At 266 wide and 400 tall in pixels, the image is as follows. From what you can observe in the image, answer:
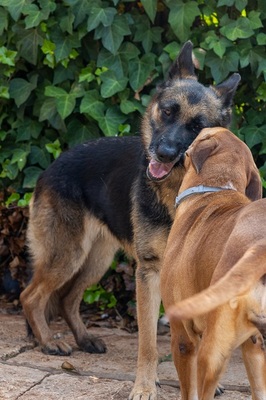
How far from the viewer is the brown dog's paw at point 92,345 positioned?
659cm

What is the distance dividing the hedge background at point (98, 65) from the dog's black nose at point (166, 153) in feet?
4.08

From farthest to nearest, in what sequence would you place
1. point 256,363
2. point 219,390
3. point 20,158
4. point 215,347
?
point 20,158
point 219,390
point 256,363
point 215,347

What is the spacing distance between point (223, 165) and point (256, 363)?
1.01 m

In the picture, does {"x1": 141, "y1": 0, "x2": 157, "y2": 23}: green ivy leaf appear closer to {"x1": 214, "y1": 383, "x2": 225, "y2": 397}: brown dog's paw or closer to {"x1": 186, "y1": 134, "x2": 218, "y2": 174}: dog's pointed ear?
{"x1": 186, "y1": 134, "x2": 218, "y2": 174}: dog's pointed ear

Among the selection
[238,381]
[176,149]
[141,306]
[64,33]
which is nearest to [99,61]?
[64,33]

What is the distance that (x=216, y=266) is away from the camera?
3.91 meters

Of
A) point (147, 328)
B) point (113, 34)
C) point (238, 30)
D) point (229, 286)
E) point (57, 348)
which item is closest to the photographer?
point (229, 286)

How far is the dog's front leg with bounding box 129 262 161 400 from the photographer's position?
5.60m

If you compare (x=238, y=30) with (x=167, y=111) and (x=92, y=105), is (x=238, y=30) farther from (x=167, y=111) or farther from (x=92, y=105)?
(x=92, y=105)

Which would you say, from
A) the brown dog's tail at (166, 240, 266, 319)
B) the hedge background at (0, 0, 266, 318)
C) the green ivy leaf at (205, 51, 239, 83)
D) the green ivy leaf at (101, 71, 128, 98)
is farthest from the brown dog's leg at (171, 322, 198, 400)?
the green ivy leaf at (101, 71, 128, 98)

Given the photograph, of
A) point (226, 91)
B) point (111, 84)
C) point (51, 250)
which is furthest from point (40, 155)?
point (226, 91)

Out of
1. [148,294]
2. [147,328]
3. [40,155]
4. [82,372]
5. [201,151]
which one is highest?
[201,151]

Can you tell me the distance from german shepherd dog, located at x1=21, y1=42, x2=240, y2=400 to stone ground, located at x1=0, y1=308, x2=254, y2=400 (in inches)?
5.6

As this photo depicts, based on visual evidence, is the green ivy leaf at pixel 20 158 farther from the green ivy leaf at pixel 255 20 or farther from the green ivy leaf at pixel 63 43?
the green ivy leaf at pixel 255 20
